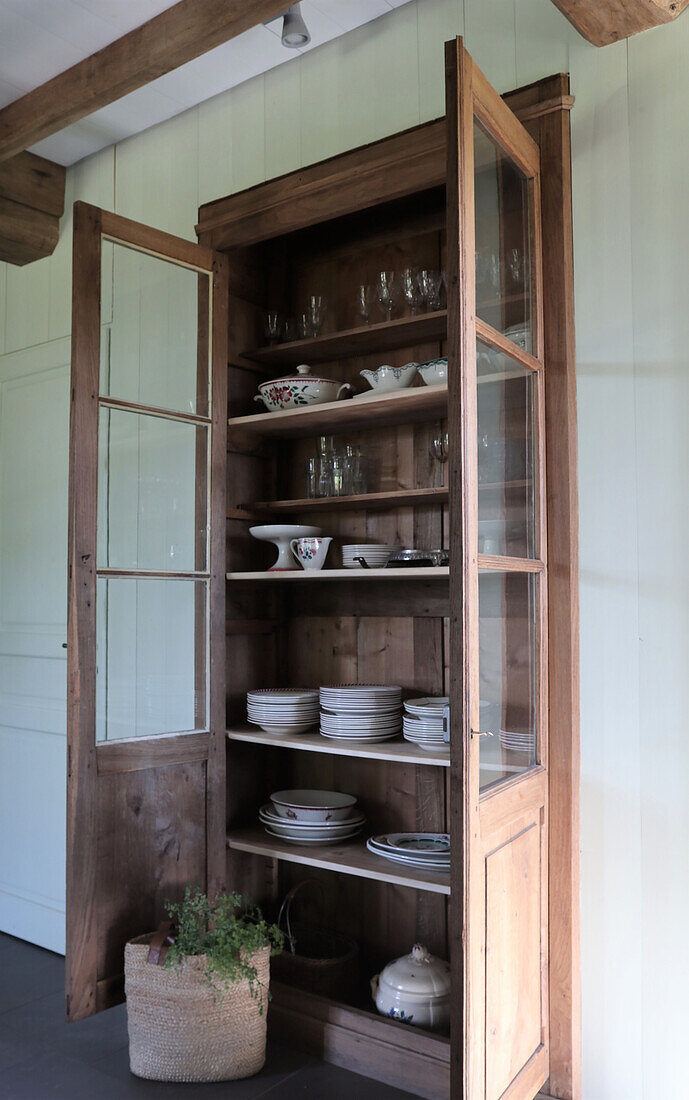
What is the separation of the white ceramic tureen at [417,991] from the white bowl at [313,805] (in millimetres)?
447

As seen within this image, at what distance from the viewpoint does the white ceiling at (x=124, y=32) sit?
2623 mm

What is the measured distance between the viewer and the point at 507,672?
2.04 meters

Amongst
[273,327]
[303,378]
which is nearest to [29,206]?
[273,327]

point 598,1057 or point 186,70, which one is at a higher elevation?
point 186,70

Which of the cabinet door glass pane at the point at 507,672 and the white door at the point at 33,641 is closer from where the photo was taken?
the cabinet door glass pane at the point at 507,672

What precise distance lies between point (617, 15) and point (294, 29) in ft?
3.25

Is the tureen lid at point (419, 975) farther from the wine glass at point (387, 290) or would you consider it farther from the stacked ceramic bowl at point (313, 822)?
the wine glass at point (387, 290)

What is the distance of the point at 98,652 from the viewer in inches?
98.3

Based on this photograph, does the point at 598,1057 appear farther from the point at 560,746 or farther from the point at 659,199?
the point at 659,199

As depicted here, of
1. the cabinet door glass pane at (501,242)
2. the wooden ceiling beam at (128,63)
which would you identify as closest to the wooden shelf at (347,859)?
the cabinet door glass pane at (501,242)

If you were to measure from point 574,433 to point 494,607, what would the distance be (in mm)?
565

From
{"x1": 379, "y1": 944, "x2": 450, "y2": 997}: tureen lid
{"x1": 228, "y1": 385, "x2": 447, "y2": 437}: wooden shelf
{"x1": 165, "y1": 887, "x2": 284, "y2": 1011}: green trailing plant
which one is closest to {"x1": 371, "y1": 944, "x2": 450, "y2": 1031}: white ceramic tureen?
{"x1": 379, "y1": 944, "x2": 450, "y2": 997}: tureen lid

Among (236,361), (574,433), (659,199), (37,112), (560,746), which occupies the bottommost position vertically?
(560,746)

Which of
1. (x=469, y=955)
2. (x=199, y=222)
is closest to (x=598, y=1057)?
(x=469, y=955)
